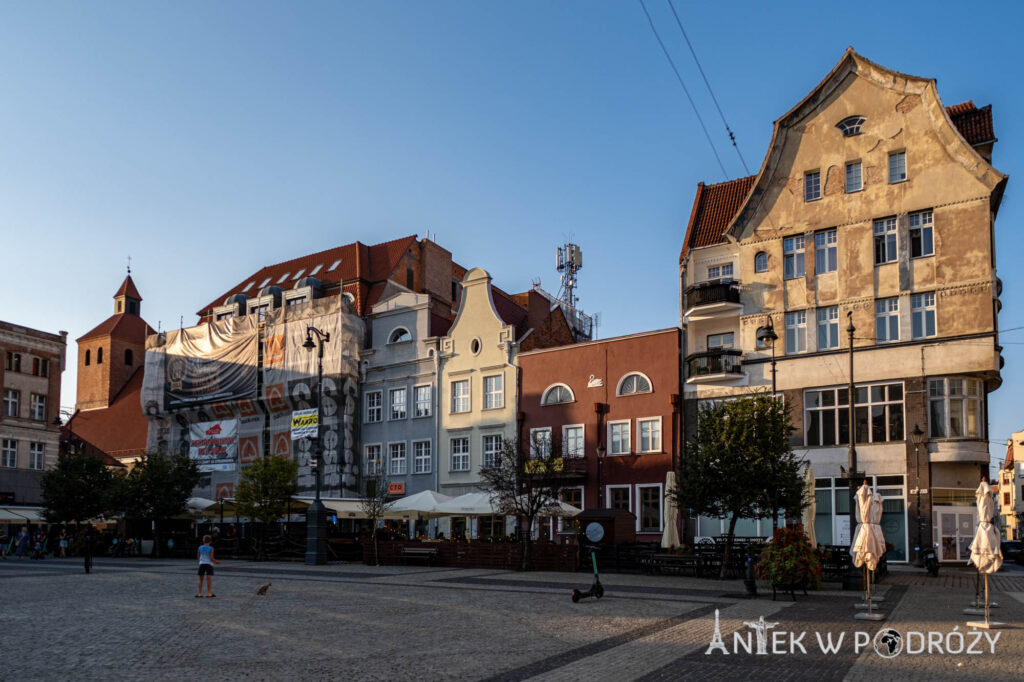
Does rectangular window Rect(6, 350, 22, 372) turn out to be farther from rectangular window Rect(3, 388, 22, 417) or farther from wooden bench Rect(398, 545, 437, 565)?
wooden bench Rect(398, 545, 437, 565)

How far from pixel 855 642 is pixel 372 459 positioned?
4025 centimetres

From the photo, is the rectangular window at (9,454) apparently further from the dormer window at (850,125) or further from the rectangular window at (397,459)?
the dormer window at (850,125)

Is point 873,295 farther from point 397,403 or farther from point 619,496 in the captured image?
point 397,403

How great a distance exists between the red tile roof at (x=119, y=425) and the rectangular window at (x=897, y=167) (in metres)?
52.8

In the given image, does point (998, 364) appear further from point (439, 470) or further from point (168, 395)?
point (168, 395)

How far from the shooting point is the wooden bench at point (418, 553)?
112 ft

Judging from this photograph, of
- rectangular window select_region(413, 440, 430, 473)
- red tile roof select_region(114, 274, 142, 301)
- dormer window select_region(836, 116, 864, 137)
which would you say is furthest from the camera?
red tile roof select_region(114, 274, 142, 301)

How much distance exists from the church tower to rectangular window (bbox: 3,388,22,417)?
18.8m

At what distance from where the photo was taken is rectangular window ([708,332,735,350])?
40.4 metres

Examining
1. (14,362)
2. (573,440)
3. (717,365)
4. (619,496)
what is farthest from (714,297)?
(14,362)

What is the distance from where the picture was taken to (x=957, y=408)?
34375mm

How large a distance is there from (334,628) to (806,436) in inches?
1034

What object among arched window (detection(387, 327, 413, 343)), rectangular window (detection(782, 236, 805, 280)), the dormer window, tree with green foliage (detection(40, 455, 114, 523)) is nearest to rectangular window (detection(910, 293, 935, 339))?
rectangular window (detection(782, 236, 805, 280))

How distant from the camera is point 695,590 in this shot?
23.1 metres
